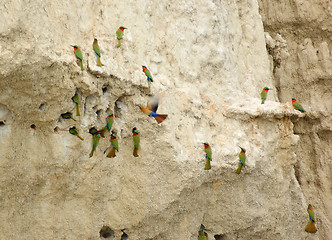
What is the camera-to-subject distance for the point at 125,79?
3443 mm

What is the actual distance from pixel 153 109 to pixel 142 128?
0.19m

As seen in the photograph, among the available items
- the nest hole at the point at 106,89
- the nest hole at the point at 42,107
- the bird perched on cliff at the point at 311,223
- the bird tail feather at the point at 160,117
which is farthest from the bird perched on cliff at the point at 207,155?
the bird perched on cliff at the point at 311,223

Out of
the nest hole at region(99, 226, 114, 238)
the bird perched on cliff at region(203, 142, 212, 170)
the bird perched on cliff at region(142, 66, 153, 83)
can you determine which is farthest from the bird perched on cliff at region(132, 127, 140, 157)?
the nest hole at region(99, 226, 114, 238)

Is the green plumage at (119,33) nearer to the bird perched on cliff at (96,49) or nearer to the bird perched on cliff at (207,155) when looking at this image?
the bird perched on cliff at (96,49)

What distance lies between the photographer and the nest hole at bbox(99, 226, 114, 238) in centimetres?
371

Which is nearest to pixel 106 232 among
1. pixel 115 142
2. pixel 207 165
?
pixel 115 142

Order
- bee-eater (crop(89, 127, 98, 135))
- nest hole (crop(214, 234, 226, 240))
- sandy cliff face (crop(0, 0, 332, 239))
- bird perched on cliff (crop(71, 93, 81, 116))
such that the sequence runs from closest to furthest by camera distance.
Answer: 1. sandy cliff face (crop(0, 0, 332, 239))
2. bird perched on cliff (crop(71, 93, 81, 116))
3. bee-eater (crop(89, 127, 98, 135))
4. nest hole (crop(214, 234, 226, 240))

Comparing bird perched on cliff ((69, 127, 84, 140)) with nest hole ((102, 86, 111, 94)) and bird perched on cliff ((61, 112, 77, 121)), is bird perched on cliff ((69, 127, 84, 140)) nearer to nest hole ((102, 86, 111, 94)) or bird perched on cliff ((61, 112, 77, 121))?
bird perched on cliff ((61, 112, 77, 121))

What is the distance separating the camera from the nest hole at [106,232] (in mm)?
3711

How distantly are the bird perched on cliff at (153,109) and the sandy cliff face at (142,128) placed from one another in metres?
0.05

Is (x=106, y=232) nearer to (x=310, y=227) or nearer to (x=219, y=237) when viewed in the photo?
(x=219, y=237)

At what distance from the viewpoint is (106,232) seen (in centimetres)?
373

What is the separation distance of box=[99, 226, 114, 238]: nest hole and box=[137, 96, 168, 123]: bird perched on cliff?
1026mm

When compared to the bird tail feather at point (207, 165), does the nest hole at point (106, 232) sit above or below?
below
